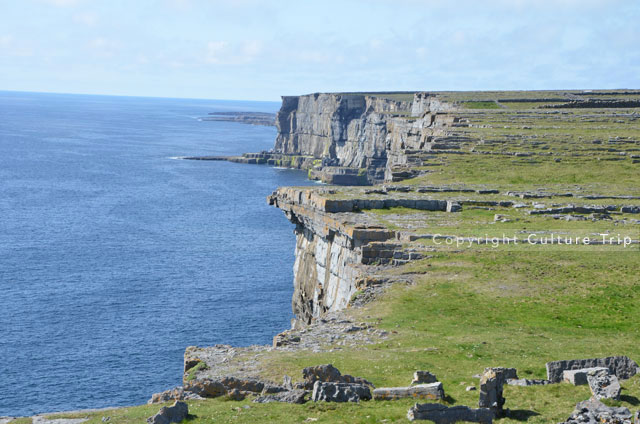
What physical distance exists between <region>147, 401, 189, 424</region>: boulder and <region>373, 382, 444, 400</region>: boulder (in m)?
5.12

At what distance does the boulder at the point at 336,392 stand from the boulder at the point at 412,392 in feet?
1.54

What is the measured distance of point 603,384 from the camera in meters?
20.3

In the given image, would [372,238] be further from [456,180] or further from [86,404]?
[86,404]

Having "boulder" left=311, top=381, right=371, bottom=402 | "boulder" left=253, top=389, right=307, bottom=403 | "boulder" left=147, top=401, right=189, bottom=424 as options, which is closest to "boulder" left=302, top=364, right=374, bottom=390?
"boulder" left=253, top=389, right=307, bottom=403

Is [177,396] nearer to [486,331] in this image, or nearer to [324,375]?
[324,375]

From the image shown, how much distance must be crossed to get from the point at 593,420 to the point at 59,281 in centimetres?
8280

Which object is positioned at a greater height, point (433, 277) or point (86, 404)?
point (433, 277)

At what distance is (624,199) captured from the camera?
177 ft

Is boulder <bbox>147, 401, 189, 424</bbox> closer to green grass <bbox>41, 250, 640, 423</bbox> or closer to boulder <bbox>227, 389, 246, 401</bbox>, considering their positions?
green grass <bbox>41, 250, 640, 423</bbox>

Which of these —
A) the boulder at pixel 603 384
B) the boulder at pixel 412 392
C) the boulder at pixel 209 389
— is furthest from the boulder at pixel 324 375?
the boulder at pixel 603 384

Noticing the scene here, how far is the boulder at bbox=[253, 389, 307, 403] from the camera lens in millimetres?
21017

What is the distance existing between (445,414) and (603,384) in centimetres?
457

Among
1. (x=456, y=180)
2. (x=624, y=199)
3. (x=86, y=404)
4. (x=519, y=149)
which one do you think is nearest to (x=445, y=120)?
(x=519, y=149)

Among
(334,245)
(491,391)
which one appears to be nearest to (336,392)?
(491,391)
